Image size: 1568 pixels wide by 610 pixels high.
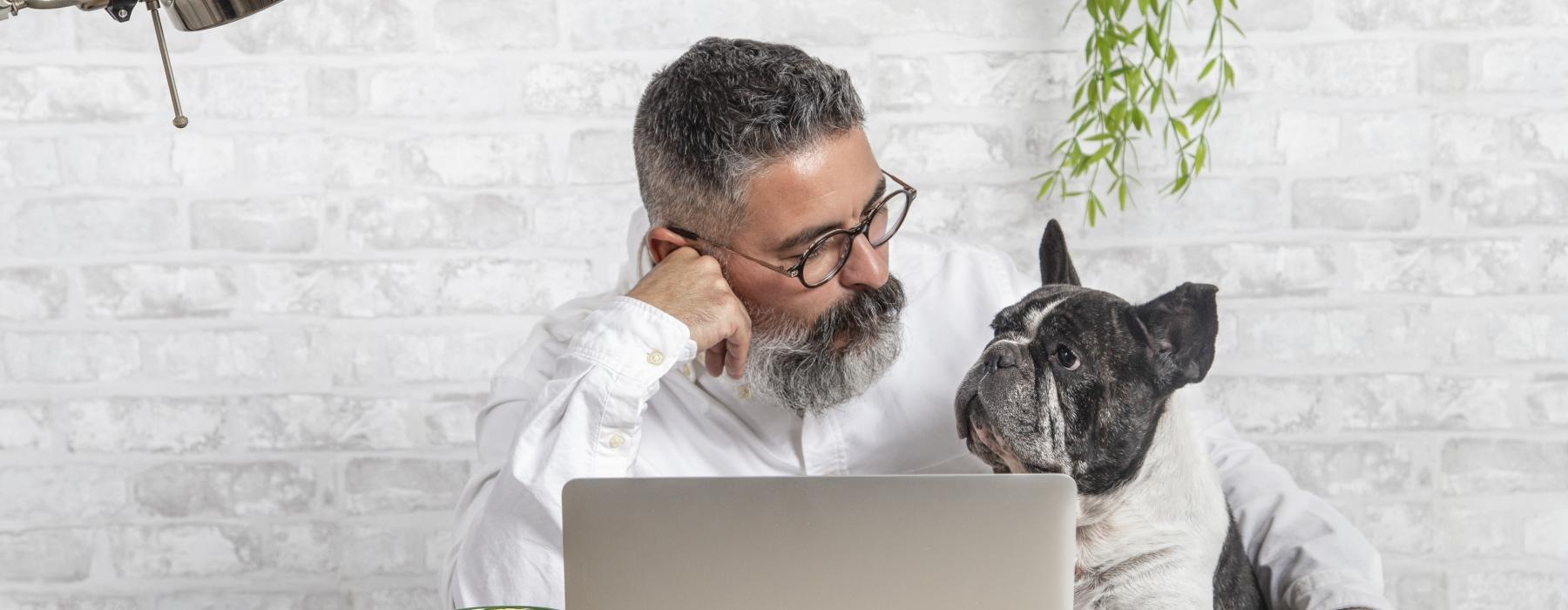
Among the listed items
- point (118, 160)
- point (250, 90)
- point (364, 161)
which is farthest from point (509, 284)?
point (118, 160)

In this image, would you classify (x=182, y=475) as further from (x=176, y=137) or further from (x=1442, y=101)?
(x=1442, y=101)

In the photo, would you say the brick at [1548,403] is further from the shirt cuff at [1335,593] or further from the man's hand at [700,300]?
the man's hand at [700,300]

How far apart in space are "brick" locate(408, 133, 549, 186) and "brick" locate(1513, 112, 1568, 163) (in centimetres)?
166

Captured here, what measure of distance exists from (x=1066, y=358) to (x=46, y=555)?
73.7 inches

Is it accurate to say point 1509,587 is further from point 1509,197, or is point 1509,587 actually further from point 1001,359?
point 1001,359

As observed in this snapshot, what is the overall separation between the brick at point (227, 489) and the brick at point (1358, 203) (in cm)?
176

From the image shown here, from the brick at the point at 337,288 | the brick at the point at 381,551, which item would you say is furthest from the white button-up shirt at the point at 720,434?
the brick at the point at 381,551

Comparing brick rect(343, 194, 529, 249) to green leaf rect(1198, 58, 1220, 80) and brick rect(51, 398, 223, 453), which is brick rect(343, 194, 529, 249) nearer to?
brick rect(51, 398, 223, 453)

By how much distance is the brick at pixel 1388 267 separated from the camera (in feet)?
6.80

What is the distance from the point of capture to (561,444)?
1.25m

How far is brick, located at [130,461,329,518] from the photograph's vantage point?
2.09 metres

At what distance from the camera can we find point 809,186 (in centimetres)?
142

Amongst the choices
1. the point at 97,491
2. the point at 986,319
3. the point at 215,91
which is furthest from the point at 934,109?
the point at 97,491

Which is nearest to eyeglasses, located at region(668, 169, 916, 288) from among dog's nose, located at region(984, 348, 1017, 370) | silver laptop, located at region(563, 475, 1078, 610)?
dog's nose, located at region(984, 348, 1017, 370)
